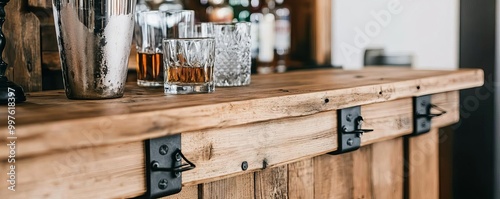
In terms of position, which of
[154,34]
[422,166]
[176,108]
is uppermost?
[154,34]

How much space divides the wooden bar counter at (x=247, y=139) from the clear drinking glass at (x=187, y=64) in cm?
4

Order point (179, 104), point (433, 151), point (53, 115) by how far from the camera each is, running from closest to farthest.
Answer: point (53, 115)
point (179, 104)
point (433, 151)

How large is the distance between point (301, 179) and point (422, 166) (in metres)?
0.53

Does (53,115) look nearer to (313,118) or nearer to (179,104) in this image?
(179,104)

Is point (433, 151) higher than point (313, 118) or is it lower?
lower

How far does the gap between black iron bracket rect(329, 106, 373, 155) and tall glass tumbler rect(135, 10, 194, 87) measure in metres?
0.37

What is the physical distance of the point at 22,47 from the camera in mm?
1264

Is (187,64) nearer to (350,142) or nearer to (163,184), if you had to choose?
(163,184)

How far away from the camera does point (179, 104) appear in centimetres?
94

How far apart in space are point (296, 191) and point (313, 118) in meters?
0.19

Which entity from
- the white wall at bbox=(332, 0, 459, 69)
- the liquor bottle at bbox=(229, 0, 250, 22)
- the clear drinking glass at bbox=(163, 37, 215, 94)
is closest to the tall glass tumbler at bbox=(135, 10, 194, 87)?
the clear drinking glass at bbox=(163, 37, 215, 94)

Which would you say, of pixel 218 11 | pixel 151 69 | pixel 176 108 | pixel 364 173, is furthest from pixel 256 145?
pixel 218 11

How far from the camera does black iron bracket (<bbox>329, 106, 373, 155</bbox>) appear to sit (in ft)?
4.23

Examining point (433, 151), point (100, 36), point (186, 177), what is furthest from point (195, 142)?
point (433, 151)
